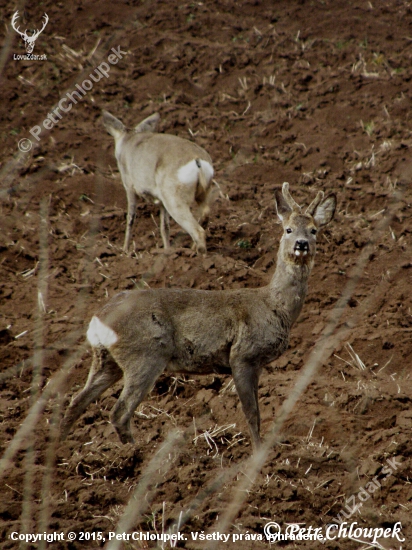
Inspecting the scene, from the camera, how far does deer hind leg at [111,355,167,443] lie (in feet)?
19.2

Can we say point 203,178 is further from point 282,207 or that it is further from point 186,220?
point 282,207

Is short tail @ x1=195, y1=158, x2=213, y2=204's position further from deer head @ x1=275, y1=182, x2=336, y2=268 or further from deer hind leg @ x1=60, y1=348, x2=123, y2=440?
deer hind leg @ x1=60, y1=348, x2=123, y2=440

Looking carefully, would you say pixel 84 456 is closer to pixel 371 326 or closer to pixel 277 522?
pixel 277 522

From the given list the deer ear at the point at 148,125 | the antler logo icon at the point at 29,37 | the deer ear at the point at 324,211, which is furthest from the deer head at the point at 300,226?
the antler logo icon at the point at 29,37

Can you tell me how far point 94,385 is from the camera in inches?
238

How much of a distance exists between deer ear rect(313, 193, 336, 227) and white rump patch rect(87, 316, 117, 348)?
6.83 feet

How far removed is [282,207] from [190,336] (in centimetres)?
153

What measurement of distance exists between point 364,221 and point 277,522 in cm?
592

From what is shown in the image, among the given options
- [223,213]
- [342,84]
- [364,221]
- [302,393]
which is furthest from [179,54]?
[302,393]

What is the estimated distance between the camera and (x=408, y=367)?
24.3 feet

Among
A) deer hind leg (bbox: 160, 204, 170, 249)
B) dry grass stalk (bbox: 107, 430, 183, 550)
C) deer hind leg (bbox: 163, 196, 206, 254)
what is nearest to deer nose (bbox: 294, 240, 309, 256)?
dry grass stalk (bbox: 107, 430, 183, 550)

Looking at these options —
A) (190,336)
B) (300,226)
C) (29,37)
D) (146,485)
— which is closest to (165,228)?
(300,226)

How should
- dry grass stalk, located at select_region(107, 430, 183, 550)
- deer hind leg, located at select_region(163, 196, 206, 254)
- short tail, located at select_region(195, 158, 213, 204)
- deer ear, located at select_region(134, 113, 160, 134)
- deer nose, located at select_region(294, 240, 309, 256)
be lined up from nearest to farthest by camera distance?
dry grass stalk, located at select_region(107, 430, 183, 550)
deer nose, located at select_region(294, 240, 309, 256)
deer hind leg, located at select_region(163, 196, 206, 254)
short tail, located at select_region(195, 158, 213, 204)
deer ear, located at select_region(134, 113, 160, 134)

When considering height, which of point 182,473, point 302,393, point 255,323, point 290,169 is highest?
point 255,323
